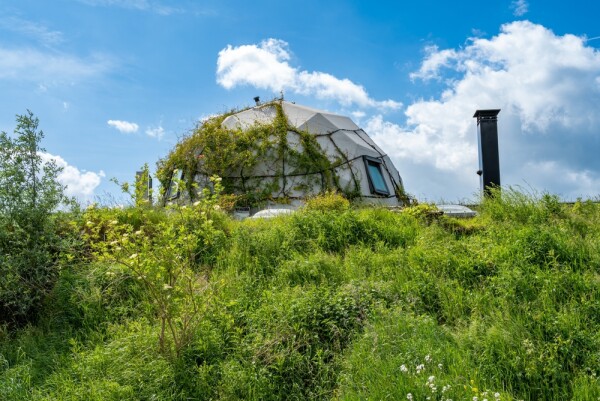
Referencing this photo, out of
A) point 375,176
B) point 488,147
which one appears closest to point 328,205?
point 488,147

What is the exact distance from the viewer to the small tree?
6824mm

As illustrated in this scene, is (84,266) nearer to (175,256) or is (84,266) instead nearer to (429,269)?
(175,256)

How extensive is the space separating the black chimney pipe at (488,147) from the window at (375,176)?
2928 mm

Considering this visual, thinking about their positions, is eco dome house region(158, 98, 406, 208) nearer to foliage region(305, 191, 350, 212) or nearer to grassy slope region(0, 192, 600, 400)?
foliage region(305, 191, 350, 212)

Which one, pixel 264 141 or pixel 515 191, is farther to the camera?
pixel 264 141

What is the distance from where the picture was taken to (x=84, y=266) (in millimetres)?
7496

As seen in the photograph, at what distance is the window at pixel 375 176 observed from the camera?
49.5ft

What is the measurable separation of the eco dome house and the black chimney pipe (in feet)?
10.1

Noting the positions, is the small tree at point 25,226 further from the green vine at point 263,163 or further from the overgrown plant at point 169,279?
the green vine at point 263,163

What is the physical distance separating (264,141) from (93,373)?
32.8 feet

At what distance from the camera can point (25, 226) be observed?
23.0 ft

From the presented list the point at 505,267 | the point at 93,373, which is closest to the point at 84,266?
the point at 93,373

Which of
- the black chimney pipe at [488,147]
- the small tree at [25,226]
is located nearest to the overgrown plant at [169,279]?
the small tree at [25,226]

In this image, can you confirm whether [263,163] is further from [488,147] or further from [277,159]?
[488,147]
